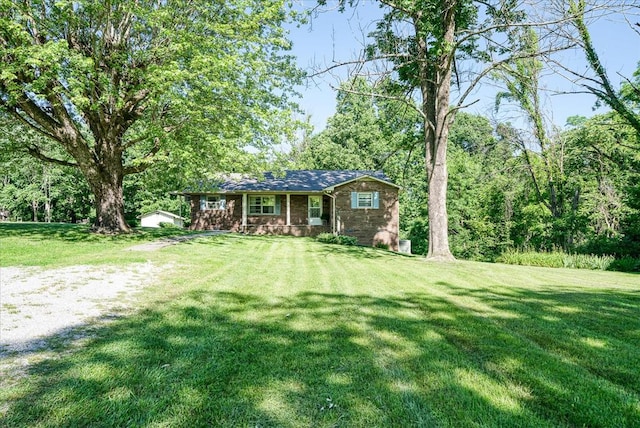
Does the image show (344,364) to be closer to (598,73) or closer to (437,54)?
(437,54)

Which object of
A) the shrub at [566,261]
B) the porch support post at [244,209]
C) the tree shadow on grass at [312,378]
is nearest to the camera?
the tree shadow on grass at [312,378]

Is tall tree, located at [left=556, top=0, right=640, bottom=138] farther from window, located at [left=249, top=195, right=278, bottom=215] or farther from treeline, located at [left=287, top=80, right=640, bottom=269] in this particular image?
window, located at [left=249, top=195, right=278, bottom=215]

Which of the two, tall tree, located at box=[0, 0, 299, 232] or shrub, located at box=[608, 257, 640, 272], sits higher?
tall tree, located at box=[0, 0, 299, 232]

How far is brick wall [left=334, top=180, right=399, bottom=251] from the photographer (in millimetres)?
21375

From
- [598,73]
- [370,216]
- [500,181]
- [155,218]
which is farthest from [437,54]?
[155,218]

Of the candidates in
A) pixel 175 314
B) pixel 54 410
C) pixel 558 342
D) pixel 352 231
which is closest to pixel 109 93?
pixel 175 314

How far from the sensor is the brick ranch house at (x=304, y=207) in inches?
843

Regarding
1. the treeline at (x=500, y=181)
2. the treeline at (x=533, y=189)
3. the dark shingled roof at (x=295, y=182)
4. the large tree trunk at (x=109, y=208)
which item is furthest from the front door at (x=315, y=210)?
the large tree trunk at (x=109, y=208)

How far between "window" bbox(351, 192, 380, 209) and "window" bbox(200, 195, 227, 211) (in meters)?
8.55

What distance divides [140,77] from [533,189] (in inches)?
984

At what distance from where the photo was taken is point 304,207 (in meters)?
23.6

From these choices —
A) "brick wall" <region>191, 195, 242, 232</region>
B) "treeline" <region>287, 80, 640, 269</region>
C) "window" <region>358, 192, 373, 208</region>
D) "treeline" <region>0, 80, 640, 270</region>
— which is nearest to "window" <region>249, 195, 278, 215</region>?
"brick wall" <region>191, 195, 242, 232</region>

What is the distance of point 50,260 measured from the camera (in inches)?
334

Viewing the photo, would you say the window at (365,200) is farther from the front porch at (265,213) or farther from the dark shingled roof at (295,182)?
the front porch at (265,213)
